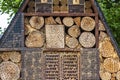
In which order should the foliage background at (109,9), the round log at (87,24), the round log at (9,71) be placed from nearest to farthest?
the round log at (9,71) < the round log at (87,24) < the foliage background at (109,9)

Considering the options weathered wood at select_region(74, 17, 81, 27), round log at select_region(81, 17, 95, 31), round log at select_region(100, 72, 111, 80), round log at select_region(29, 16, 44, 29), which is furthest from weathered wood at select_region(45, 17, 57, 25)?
round log at select_region(100, 72, 111, 80)

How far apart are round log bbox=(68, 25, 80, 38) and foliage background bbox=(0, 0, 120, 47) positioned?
13.9 ft

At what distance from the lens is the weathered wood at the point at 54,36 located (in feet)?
38.9

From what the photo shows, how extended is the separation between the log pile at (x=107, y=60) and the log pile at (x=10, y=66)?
5.75ft

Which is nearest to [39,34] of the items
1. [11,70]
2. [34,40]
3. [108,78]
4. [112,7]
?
[34,40]

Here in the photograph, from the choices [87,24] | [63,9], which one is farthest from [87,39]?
[63,9]

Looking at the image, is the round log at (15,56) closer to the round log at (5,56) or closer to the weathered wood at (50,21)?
the round log at (5,56)

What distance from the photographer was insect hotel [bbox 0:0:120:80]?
11.8m

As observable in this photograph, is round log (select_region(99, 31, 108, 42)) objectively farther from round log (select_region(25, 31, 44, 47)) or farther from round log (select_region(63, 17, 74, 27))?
round log (select_region(25, 31, 44, 47))

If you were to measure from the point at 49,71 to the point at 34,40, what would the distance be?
0.73 meters

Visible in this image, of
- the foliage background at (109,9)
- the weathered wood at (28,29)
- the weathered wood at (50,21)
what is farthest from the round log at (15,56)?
the foliage background at (109,9)

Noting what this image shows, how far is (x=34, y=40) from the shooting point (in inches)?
466

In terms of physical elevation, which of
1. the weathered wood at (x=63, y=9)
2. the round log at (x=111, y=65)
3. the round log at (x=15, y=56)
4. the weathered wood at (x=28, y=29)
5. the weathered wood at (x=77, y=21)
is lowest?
the round log at (x=111, y=65)

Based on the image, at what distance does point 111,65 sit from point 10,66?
2.13 m
